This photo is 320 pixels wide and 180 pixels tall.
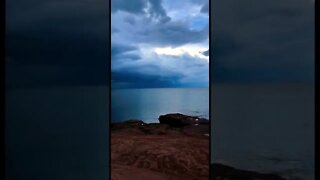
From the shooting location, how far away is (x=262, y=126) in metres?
2.14

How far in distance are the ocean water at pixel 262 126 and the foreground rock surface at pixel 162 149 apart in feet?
11.0

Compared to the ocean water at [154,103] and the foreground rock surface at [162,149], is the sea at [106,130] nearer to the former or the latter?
the ocean water at [154,103]

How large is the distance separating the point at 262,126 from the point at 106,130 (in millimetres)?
1116

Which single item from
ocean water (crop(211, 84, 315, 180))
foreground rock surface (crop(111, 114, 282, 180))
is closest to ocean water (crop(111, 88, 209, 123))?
foreground rock surface (crop(111, 114, 282, 180))

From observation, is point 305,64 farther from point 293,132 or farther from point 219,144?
point 219,144

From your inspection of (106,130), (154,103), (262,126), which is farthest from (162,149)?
(262,126)

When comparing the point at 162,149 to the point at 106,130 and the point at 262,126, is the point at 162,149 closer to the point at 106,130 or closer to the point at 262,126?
the point at 106,130

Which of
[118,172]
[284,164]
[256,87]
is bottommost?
[118,172]

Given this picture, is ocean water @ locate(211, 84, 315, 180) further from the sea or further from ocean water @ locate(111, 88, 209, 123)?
ocean water @ locate(111, 88, 209, 123)

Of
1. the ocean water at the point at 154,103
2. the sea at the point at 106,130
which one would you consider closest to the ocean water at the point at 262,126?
the sea at the point at 106,130

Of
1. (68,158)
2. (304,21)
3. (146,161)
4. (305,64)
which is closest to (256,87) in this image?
(305,64)

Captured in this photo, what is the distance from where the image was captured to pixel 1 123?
176 cm

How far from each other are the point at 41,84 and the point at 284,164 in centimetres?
177
